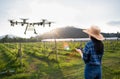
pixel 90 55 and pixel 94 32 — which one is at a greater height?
pixel 94 32

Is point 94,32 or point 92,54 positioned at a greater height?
point 94,32

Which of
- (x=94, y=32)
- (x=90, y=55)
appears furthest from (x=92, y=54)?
(x=94, y=32)

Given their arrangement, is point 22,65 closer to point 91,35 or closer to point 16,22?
point 16,22

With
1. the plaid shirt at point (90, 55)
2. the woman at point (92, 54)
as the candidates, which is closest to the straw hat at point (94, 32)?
the woman at point (92, 54)

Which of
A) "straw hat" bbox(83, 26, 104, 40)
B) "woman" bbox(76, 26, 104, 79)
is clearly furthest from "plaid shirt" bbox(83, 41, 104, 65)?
"straw hat" bbox(83, 26, 104, 40)

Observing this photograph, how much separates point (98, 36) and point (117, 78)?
6.82 metres

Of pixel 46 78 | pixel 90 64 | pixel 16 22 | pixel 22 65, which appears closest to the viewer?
pixel 90 64

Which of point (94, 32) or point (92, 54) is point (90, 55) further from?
point (94, 32)

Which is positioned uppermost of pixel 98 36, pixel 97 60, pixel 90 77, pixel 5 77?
pixel 98 36

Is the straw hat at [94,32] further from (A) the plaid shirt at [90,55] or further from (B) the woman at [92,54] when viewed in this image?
(A) the plaid shirt at [90,55]

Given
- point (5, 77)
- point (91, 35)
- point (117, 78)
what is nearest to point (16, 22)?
point (5, 77)

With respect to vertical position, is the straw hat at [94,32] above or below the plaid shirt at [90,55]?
above

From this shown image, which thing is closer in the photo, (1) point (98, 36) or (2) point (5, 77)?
(1) point (98, 36)

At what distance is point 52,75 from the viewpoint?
13.6 meters
